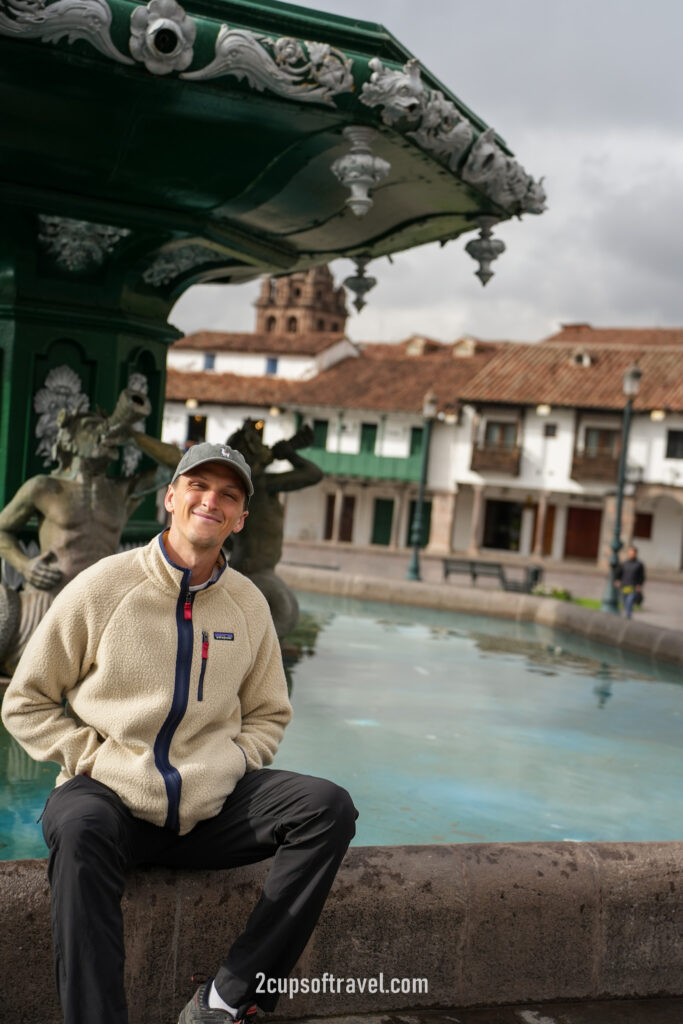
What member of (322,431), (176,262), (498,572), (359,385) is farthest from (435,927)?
(359,385)

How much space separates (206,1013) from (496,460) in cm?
4265

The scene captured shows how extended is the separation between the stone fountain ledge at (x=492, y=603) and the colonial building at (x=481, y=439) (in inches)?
1115

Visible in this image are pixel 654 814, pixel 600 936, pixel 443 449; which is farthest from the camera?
pixel 443 449

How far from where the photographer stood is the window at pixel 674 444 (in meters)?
42.0

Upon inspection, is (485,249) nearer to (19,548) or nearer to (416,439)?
(19,548)

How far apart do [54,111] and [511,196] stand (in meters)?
2.80

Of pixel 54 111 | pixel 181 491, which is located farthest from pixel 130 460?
pixel 181 491

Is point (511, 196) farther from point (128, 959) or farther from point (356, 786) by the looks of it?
point (128, 959)

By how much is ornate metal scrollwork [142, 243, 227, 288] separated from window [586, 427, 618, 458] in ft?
120

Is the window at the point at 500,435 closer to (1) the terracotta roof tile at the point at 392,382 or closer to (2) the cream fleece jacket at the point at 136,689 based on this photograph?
(1) the terracotta roof tile at the point at 392,382

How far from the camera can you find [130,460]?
320 inches

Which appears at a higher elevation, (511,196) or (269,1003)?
(511,196)


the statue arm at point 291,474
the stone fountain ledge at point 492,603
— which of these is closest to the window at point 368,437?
the stone fountain ledge at point 492,603

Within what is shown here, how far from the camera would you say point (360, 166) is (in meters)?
5.85
